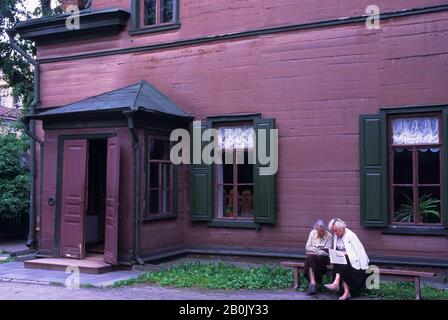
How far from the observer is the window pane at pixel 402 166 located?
936cm

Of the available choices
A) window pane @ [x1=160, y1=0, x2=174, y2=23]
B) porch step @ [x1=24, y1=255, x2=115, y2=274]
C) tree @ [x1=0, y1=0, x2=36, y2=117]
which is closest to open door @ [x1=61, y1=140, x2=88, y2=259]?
porch step @ [x1=24, y1=255, x2=115, y2=274]

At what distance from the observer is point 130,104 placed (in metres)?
9.96

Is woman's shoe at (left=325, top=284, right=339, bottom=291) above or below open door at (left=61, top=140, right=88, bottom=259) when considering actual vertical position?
below

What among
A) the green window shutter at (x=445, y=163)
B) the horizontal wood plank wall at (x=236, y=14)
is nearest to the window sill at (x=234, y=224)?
the green window shutter at (x=445, y=163)

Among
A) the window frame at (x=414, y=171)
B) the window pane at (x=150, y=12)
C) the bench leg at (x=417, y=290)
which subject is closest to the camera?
the bench leg at (x=417, y=290)

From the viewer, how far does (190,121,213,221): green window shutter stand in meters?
10.8

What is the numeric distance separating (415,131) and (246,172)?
324 cm

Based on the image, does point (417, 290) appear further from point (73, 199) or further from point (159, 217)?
point (73, 199)

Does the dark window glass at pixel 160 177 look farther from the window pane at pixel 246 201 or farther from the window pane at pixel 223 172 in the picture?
the window pane at pixel 246 201

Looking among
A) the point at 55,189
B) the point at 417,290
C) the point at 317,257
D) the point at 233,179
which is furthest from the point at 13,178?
the point at 417,290

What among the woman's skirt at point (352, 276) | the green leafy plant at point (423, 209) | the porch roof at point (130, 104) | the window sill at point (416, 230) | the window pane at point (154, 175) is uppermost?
the porch roof at point (130, 104)

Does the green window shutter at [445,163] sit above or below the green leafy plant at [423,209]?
above

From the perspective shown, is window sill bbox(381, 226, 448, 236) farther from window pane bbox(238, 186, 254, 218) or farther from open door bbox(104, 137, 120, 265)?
open door bbox(104, 137, 120, 265)
